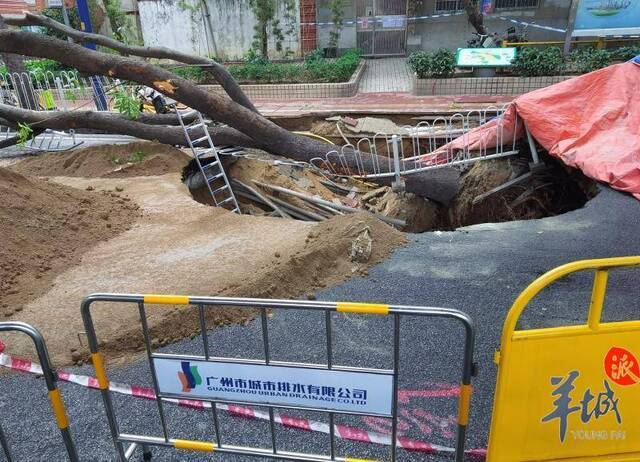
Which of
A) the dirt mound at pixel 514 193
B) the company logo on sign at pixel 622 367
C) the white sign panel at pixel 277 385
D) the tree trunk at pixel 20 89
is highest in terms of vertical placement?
the tree trunk at pixel 20 89

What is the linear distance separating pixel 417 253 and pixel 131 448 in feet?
11.2

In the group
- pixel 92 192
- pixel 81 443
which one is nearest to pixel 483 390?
pixel 81 443

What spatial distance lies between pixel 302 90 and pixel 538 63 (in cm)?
648

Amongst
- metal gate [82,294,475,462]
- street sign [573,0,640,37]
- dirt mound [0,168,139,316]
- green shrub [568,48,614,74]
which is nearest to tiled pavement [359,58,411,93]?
green shrub [568,48,614,74]

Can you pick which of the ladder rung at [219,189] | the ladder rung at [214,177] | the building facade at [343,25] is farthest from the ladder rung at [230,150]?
the building facade at [343,25]

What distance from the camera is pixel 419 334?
3.61 metres

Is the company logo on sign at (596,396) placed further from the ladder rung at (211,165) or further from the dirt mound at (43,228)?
the ladder rung at (211,165)

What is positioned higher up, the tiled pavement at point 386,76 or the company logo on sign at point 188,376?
the tiled pavement at point 386,76

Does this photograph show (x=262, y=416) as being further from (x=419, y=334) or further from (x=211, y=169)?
(x=211, y=169)

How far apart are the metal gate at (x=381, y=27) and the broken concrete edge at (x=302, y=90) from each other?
488 cm

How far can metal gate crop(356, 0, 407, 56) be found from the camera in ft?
57.1

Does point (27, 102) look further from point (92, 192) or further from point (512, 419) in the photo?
point (512, 419)

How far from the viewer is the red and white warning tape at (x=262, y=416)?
2604 millimetres

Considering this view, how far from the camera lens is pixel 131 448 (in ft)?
8.85
